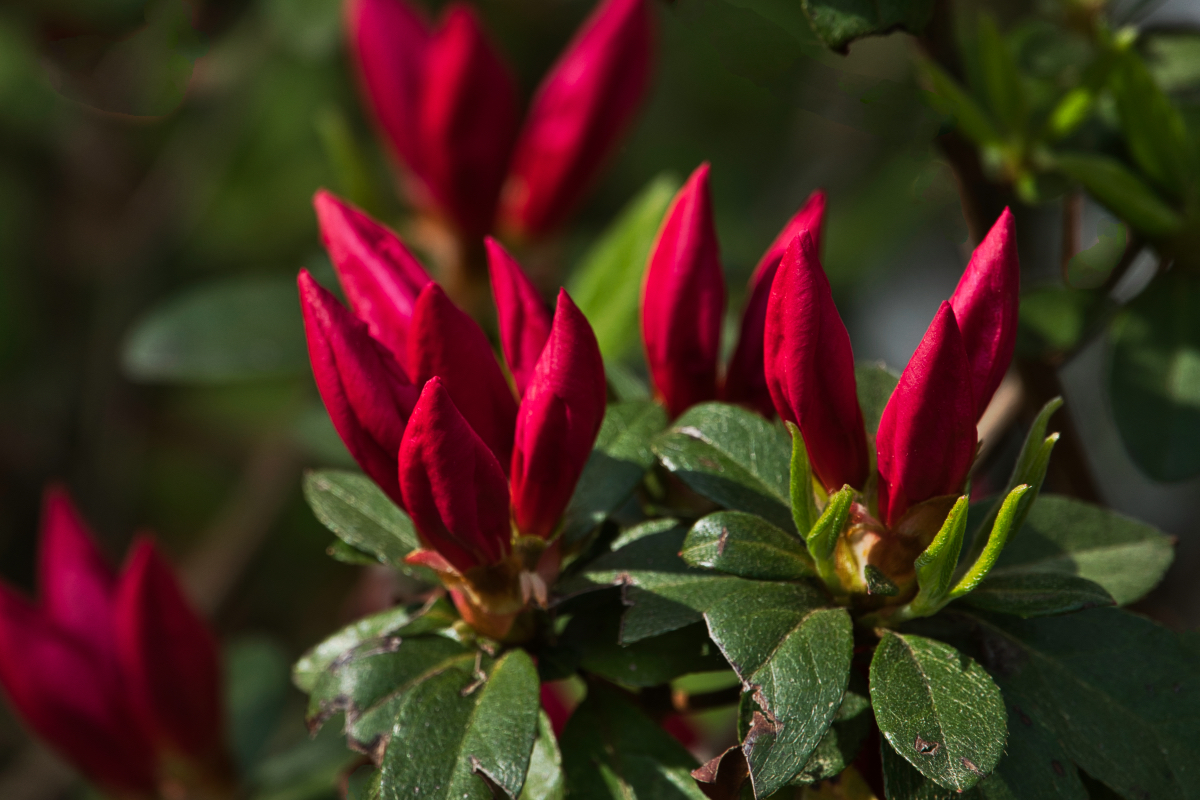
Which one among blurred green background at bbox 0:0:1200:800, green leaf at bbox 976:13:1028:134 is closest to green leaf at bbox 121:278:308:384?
blurred green background at bbox 0:0:1200:800

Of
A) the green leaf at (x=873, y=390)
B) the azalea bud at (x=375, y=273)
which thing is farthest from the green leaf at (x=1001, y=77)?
the azalea bud at (x=375, y=273)

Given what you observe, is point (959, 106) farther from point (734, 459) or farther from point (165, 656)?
point (165, 656)

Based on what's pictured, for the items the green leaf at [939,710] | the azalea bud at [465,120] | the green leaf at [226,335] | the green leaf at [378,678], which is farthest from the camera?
the green leaf at [226,335]

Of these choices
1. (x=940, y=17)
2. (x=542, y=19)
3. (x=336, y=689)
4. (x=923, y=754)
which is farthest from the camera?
(x=542, y=19)

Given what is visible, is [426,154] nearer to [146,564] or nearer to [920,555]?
[146,564]

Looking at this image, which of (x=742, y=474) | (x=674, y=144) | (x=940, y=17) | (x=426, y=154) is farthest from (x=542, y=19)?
(x=742, y=474)

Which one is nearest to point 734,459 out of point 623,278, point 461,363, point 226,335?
point 461,363

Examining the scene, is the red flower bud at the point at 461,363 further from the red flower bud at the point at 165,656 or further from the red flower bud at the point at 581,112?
the red flower bud at the point at 581,112
